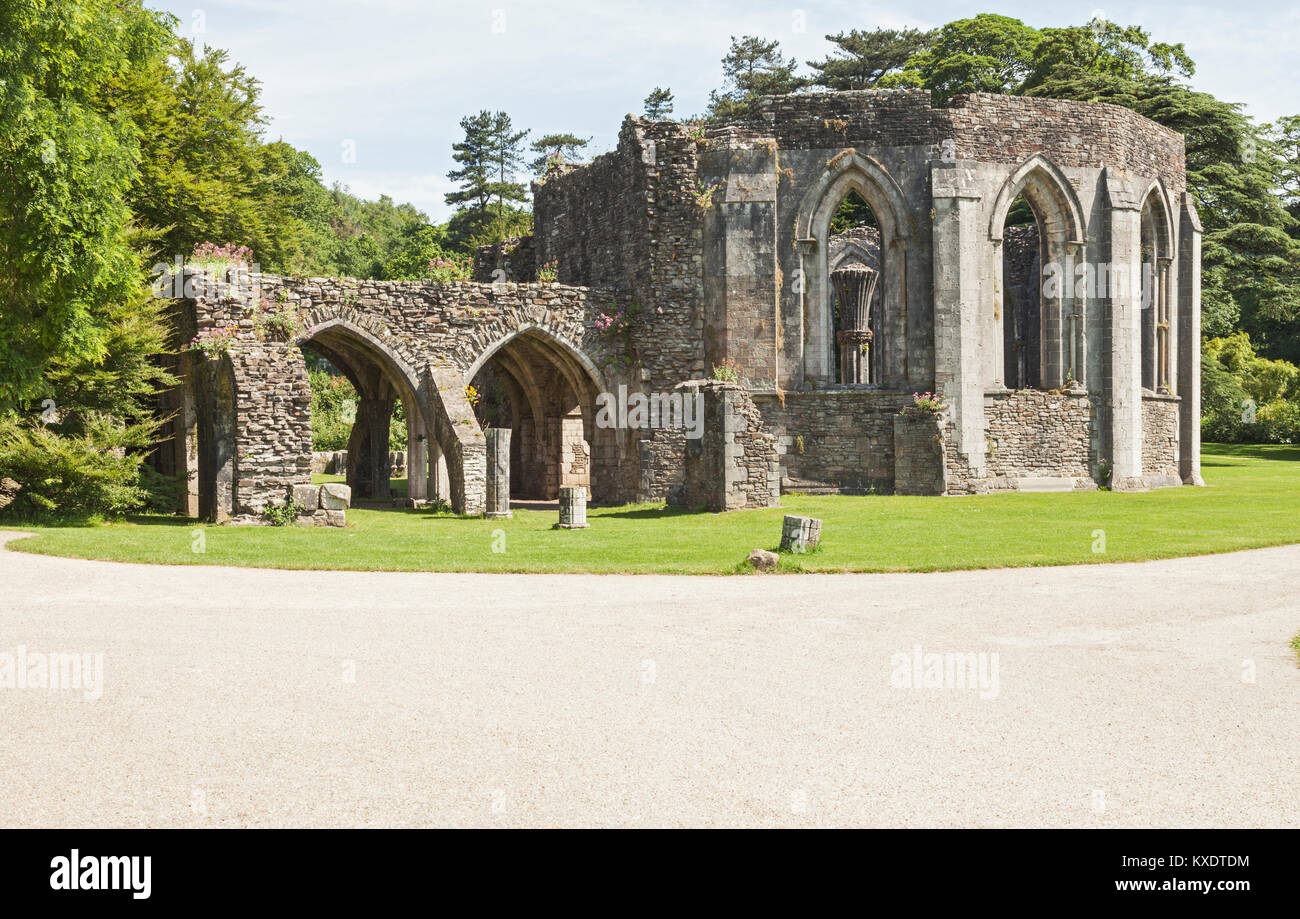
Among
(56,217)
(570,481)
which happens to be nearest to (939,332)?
(570,481)

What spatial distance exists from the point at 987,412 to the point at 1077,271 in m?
4.50

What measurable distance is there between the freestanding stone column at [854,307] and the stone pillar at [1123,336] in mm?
11215

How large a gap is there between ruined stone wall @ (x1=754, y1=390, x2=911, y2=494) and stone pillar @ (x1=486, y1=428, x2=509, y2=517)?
7.03m

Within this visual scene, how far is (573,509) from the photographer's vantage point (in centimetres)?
1852

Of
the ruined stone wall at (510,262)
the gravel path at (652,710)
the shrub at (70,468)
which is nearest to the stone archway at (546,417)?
the ruined stone wall at (510,262)

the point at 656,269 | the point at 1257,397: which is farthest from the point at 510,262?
the point at 1257,397

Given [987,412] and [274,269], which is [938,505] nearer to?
[987,412]

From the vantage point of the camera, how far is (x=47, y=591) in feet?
35.7

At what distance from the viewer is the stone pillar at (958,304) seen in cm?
2598

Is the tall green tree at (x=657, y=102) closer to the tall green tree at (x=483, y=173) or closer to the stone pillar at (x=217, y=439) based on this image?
the tall green tree at (x=483, y=173)

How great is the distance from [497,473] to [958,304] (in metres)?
11.6

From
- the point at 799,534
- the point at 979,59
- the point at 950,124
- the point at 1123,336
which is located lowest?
the point at 799,534

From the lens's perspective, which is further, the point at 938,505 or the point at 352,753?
the point at 938,505

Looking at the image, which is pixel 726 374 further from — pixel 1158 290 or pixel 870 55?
pixel 870 55
